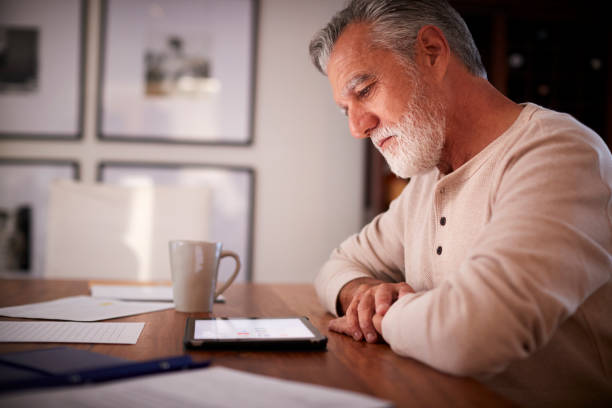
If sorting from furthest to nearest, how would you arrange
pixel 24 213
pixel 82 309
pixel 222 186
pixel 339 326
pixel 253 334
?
pixel 222 186, pixel 24 213, pixel 82 309, pixel 339 326, pixel 253 334

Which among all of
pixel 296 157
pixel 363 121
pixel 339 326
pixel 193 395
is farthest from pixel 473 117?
pixel 296 157

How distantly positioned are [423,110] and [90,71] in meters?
2.29

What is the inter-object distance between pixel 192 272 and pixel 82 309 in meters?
Result: 0.24

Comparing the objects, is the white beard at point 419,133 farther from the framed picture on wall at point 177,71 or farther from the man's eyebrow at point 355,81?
the framed picture on wall at point 177,71

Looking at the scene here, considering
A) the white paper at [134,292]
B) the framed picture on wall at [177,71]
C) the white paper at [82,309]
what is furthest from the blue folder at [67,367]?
the framed picture on wall at [177,71]

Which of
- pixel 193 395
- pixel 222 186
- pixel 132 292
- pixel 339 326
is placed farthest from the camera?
pixel 222 186

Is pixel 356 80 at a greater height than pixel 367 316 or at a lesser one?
greater

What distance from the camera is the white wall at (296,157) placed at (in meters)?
2.87

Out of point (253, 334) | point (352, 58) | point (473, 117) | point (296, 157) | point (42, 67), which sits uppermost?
point (42, 67)

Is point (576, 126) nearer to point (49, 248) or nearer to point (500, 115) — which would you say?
point (500, 115)

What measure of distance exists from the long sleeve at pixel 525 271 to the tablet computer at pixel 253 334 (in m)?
0.13

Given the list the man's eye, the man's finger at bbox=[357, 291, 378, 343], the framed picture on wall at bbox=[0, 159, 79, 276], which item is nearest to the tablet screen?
the man's finger at bbox=[357, 291, 378, 343]

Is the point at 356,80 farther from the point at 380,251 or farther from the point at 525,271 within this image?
the point at 525,271

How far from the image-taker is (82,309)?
1041 mm
